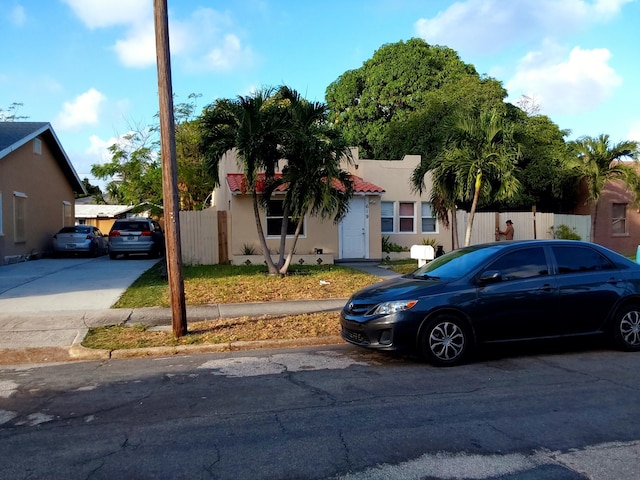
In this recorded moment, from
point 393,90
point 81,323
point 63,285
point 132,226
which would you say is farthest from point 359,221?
point 393,90

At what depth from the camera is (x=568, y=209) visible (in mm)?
26312

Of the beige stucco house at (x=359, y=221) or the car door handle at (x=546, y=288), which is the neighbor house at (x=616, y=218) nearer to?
the beige stucco house at (x=359, y=221)

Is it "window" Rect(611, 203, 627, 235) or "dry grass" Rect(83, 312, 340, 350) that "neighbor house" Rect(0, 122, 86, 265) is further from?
"window" Rect(611, 203, 627, 235)

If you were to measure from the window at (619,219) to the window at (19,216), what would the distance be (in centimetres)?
2577

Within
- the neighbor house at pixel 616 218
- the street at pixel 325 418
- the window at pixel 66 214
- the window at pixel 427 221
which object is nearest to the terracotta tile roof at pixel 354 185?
the window at pixel 427 221

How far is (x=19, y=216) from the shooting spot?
20297 mm

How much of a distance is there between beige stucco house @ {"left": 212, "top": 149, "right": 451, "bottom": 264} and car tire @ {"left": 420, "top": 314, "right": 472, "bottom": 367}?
35.9 ft

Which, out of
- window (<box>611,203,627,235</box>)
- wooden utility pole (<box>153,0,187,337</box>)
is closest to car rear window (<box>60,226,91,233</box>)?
wooden utility pole (<box>153,0,187,337</box>)

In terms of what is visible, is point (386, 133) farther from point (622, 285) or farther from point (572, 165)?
point (622, 285)

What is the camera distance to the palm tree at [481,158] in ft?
43.2

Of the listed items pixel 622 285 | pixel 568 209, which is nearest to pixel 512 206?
pixel 568 209

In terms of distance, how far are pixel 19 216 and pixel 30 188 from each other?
1.84 m

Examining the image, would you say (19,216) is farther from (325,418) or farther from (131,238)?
(325,418)

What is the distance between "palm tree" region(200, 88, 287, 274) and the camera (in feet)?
42.0
